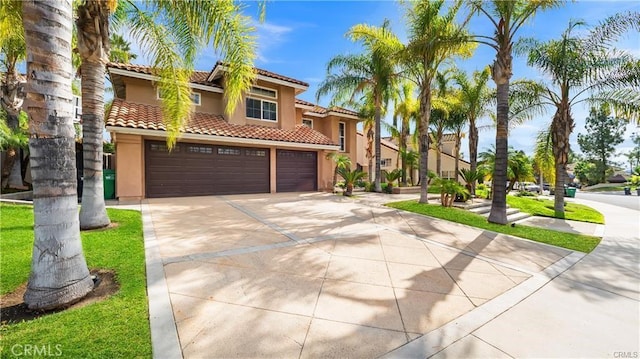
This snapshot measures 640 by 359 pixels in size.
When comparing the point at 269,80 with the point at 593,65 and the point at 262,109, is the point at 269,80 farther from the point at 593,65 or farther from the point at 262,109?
the point at 593,65

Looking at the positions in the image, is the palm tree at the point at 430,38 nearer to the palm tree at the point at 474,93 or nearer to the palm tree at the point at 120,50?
the palm tree at the point at 474,93

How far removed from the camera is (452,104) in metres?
17.6

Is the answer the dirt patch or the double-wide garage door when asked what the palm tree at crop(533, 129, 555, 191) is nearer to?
the double-wide garage door

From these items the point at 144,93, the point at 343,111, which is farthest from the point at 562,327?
the point at 343,111

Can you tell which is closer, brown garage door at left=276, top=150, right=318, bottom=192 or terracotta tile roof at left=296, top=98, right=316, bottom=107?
brown garage door at left=276, top=150, right=318, bottom=192

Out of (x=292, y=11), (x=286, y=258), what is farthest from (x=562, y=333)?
(x=292, y=11)

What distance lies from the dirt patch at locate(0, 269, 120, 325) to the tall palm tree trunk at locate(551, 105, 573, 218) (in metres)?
16.0

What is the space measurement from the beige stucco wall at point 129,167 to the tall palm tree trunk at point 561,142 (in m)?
18.9

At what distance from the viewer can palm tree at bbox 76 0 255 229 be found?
6277 mm

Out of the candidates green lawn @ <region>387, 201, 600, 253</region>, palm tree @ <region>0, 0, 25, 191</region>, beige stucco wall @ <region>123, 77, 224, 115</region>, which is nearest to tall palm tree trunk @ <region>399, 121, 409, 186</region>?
green lawn @ <region>387, 201, 600, 253</region>

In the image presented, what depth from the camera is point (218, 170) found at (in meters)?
14.0

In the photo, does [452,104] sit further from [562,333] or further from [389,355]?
[389,355]

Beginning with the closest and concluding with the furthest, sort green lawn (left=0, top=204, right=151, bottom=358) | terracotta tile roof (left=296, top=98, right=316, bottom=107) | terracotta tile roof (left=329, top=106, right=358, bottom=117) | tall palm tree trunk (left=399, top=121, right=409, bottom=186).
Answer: green lawn (left=0, top=204, right=151, bottom=358), terracotta tile roof (left=296, top=98, right=316, bottom=107), tall palm tree trunk (left=399, top=121, right=409, bottom=186), terracotta tile roof (left=329, top=106, right=358, bottom=117)

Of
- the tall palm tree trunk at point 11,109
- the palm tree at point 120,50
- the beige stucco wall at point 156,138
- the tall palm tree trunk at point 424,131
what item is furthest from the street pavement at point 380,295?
the palm tree at point 120,50
